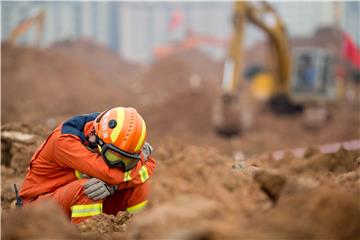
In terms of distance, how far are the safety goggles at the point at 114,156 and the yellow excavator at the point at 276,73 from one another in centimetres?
1496

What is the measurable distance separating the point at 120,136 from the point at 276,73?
18.8 meters

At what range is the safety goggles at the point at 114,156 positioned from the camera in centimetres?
427

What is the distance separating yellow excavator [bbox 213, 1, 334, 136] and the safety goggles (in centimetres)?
1496

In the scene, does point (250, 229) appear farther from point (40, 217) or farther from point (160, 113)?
point (160, 113)

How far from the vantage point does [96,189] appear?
4.30 metres

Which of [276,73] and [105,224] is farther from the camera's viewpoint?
[276,73]

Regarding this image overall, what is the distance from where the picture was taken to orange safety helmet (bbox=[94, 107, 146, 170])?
427 cm

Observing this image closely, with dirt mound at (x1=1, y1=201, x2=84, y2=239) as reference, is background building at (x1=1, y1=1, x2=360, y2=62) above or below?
below

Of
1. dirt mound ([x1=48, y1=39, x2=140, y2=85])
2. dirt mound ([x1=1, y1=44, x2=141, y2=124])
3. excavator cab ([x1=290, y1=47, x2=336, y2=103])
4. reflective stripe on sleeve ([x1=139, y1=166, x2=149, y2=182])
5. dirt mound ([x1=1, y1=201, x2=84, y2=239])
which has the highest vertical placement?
dirt mound ([x1=1, y1=201, x2=84, y2=239])

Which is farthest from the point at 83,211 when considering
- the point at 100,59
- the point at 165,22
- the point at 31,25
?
the point at 165,22

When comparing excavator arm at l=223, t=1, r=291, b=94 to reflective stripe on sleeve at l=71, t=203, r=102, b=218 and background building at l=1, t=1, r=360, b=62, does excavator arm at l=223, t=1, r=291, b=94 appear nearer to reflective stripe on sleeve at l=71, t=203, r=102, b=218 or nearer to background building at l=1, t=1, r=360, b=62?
background building at l=1, t=1, r=360, b=62

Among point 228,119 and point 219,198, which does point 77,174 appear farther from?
point 228,119

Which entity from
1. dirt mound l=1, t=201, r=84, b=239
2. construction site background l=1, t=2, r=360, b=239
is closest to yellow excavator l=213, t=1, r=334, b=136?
construction site background l=1, t=2, r=360, b=239

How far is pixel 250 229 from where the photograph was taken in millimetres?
2643
